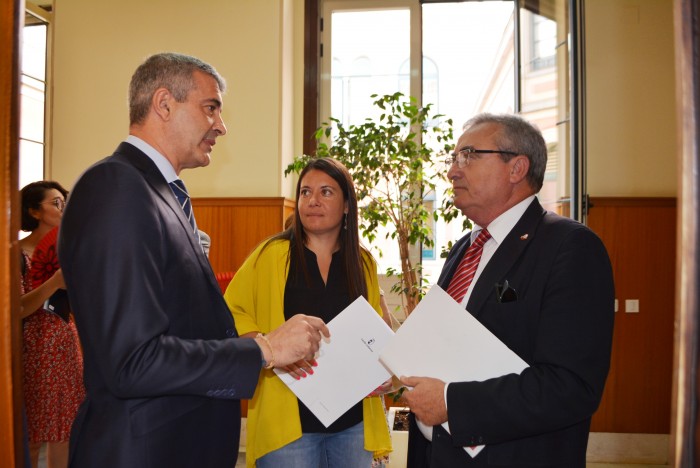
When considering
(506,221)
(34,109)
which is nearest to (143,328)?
(506,221)

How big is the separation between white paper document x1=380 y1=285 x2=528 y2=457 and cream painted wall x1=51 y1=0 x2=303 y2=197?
351 centimetres

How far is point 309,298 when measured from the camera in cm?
231

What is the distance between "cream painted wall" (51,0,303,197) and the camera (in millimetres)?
4969

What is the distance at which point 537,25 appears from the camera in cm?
409

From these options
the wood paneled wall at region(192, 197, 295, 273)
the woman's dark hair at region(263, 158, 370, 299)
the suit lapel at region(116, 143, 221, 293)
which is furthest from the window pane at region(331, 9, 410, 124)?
the suit lapel at region(116, 143, 221, 293)

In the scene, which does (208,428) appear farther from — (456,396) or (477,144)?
(477,144)

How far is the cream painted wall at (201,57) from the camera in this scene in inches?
196

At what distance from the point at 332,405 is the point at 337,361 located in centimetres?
15

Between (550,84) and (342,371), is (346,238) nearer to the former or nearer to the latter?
(342,371)

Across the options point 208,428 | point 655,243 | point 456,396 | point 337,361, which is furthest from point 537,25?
point 208,428

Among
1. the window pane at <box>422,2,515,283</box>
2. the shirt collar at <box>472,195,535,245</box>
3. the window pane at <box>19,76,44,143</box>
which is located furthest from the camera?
the window pane at <box>422,2,515,283</box>

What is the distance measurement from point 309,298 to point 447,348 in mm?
887

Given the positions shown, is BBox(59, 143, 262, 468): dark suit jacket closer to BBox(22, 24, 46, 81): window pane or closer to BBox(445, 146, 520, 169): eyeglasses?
BBox(445, 146, 520, 169): eyeglasses

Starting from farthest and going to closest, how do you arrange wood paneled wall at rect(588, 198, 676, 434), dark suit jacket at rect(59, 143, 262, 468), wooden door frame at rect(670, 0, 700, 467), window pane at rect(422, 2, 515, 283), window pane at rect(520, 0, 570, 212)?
1. window pane at rect(422, 2, 515, 283)
2. wood paneled wall at rect(588, 198, 676, 434)
3. window pane at rect(520, 0, 570, 212)
4. dark suit jacket at rect(59, 143, 262, 468)
5. wooden door frame at rect(670, 0, 700, 467)
